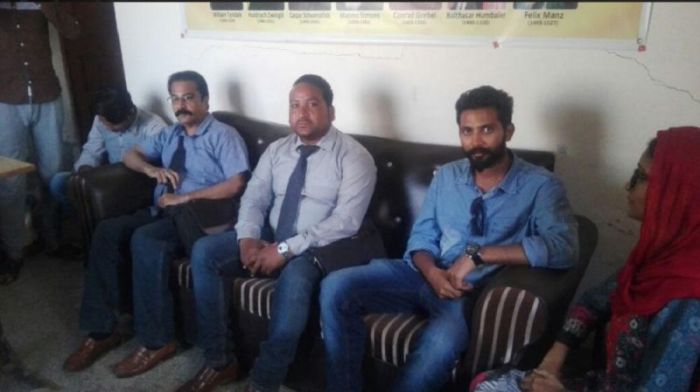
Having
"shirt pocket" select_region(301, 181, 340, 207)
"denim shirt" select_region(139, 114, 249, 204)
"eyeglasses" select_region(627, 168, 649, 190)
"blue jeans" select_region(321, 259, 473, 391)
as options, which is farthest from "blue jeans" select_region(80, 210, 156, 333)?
"eyeglasses" select_region(627, 168, 649, 190)

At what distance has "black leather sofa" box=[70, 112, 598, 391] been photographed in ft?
3.82

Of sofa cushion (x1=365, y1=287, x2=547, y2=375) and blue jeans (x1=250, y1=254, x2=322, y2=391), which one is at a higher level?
sofa cushion (x1=365, y1=287, x2=547, y2=375)

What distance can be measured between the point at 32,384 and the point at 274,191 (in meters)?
0.95

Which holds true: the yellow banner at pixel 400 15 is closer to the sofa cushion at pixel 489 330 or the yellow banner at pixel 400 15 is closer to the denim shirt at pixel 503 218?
the denim shirt at pixel 503 218

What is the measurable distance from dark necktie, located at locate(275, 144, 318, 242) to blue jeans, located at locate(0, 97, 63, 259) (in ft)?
4.32

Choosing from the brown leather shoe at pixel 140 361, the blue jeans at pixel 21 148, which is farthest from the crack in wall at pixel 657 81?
the blue jeans at pixel 21 148

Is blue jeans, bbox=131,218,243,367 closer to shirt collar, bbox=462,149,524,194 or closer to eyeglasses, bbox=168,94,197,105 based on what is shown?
eyeglasses, bbox=168,94,197,105

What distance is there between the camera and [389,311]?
1451 mm

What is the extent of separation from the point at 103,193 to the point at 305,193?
76 cm

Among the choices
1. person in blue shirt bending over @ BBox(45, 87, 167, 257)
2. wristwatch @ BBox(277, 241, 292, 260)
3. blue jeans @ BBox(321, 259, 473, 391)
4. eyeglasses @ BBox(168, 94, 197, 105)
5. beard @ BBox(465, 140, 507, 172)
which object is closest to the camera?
blue jeans @ BBox(321, 259, 473, 391)

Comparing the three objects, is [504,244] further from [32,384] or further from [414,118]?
[32,384]

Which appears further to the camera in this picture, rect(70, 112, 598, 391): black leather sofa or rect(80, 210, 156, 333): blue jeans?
rect(80, 210, 156, 333): blue jeans

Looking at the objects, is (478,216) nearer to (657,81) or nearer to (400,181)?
(400,181)

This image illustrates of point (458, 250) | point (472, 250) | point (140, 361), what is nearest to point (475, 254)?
point (472, 250)
